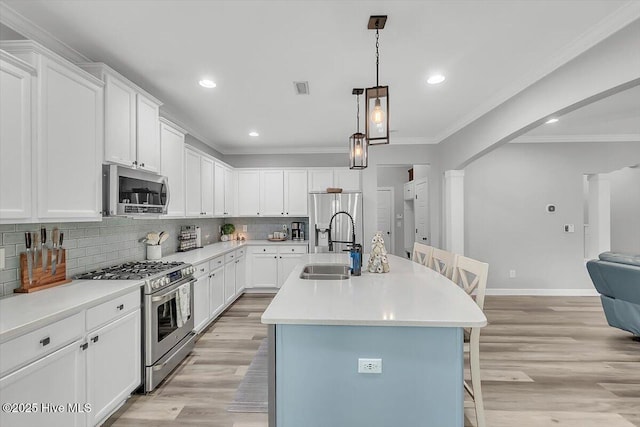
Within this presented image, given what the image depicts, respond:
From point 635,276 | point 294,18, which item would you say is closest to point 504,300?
point 635,276

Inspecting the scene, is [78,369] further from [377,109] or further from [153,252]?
[377,109]

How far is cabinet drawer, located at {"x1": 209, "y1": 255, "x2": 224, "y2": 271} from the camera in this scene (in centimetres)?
389

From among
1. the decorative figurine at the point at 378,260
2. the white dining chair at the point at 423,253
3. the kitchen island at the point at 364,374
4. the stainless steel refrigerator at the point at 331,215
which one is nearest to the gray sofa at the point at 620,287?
the white dining chair at the point at 423,253

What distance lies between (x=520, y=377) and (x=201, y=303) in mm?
3188

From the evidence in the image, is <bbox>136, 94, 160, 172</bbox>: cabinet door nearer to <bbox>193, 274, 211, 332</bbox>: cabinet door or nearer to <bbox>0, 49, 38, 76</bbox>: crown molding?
<bbox>0, 49, 38, 76</bbox>: crown molding

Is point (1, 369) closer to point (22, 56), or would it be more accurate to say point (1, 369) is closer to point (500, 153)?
point (22, 56)

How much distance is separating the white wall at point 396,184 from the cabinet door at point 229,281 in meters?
4.54

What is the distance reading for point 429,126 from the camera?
4.60m

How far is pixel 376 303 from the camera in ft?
5.64

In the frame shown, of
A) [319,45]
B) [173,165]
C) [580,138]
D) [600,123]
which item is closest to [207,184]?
[173,165]

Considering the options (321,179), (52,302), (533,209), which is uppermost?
(321,179)

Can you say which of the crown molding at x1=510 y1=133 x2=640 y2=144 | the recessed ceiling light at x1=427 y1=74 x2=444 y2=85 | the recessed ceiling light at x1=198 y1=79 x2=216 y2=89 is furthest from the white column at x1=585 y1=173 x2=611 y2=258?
the recessed ceiling light at x1=198 y1=79 x2=216 y2=89

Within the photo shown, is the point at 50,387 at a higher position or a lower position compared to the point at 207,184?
lower

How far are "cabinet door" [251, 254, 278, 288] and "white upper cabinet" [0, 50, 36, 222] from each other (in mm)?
3824
